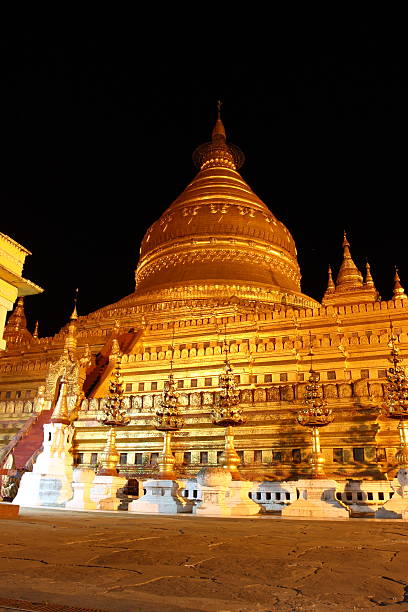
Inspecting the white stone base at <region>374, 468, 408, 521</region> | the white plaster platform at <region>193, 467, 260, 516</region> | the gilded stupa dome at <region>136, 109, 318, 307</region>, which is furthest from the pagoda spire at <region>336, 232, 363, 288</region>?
the white plaster platform at <region>193, 467, 260, 516</region>

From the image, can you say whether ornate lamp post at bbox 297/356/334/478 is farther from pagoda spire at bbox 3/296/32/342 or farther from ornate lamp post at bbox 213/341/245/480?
pagoda spire at bbox 3/296/32/342

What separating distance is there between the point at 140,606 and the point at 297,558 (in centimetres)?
195

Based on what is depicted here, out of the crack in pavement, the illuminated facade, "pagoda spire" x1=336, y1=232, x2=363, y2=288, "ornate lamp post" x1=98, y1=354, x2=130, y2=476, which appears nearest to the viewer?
the crack in pavement

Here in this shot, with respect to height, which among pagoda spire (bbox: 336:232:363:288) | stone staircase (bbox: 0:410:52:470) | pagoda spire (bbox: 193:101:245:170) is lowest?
stone staircase (bbox: 0:410:52:470)

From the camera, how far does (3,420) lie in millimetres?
18547

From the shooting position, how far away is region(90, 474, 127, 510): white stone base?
11.1 m

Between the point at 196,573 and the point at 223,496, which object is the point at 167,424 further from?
the point at 196,573

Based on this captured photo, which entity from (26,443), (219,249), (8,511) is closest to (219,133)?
(219,249)

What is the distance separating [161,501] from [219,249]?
2275 cm

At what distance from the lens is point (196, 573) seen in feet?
10.2

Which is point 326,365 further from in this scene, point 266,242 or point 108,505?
point 266,242

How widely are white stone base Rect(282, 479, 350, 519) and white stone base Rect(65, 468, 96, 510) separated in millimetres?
4508

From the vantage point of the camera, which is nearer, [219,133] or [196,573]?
[196,573]

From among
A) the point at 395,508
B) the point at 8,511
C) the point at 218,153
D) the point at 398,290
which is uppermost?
the point at 218,153
